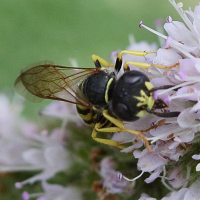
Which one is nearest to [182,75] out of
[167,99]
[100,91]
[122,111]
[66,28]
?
[167,99]

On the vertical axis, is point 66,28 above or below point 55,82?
above

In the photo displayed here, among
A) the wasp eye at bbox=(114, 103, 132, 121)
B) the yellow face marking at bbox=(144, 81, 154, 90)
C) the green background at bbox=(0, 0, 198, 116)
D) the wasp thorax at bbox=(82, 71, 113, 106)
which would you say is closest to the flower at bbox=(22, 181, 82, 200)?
the wasp thorax at bbox=(82, 71, 113, 106)

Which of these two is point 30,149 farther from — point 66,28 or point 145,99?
point 66,28

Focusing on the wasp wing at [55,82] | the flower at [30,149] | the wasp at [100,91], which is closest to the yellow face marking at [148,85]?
the wasp at [100,91]

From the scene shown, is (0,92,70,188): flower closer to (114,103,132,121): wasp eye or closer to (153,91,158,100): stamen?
(114,103,132,121): wasp eye

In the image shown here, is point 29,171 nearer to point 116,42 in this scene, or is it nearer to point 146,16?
point 116,42

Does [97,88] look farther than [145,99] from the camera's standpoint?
Yes

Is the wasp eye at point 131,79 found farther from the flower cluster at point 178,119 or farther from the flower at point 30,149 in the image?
the flower at point 30,149
